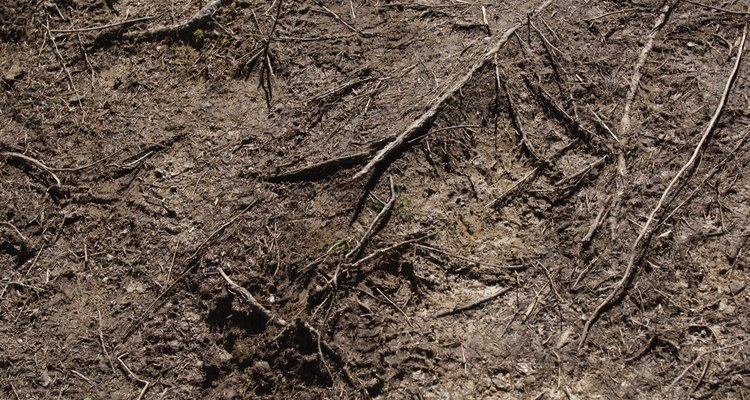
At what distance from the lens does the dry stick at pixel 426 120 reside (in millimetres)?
3693

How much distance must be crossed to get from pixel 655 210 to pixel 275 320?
2.03m

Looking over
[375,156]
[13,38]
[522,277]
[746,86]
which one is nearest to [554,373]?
[522,277]

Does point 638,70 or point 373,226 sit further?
point 638,70

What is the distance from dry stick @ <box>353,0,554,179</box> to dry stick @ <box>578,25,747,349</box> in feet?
3.82

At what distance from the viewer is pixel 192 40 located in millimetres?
4258

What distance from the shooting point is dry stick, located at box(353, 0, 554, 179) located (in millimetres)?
3693

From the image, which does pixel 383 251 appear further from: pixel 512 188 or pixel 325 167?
pixel 512 188

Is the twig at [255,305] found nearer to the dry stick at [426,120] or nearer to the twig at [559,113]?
the dry stick at [426,120]

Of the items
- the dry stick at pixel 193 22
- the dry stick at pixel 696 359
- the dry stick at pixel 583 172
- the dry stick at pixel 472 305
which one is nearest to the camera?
the dry stick at pixel 696 359

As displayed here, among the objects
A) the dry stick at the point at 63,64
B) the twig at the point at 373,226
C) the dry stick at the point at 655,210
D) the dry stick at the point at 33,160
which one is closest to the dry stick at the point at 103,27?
the dry stick at the point at 63,64

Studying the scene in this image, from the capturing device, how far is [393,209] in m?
3.65

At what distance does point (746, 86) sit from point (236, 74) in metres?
2.85

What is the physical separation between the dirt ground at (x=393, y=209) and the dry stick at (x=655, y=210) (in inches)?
0.4

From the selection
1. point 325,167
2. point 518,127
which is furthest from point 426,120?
point 325,167
